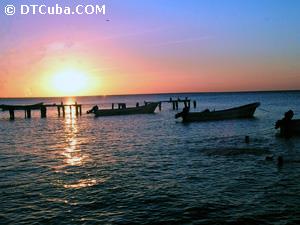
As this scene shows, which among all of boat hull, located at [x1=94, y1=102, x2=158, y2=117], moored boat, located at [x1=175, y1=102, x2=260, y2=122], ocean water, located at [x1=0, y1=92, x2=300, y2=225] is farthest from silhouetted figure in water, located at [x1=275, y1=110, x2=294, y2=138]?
boat hull, located at [x1=94, y1=102, x2=158, y2=117]

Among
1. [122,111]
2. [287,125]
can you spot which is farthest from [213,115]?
[122,111]

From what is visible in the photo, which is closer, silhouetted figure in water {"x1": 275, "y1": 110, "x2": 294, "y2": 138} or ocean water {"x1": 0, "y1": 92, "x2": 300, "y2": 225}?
ocean water {"x1": 0, "y1": 92, "x2": 300, "y2": 225}

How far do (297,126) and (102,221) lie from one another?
23950mm

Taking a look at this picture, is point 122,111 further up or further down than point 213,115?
further up

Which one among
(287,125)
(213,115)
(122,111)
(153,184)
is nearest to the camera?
(153,184)

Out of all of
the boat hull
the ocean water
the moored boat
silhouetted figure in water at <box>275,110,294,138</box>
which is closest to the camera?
the ocean water

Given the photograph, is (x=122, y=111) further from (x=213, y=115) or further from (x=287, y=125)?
(x=287, y=125)

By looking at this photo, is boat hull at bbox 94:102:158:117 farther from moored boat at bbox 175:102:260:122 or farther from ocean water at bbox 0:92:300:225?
ocean water at bbox 0:92:300:225

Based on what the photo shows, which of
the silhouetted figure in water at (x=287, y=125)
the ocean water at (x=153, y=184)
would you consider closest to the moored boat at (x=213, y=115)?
the silhouetted figure in water at (x=287, y=125)

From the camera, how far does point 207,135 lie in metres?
35.1

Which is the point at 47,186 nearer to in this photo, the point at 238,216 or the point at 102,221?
the point at 102,221

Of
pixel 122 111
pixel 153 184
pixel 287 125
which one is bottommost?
pixel 153 184

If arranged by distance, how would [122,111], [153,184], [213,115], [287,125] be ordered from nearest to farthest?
[153,184], [287,125], [213,115], [122,111]

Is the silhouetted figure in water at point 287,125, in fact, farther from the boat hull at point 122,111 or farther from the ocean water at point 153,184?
the boat hull at point 122,111
